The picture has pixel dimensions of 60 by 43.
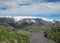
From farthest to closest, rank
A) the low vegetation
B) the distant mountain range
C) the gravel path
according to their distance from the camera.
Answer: the gravel path < the distant mountain range < the low vegetation

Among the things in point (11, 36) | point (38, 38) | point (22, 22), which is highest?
point (22, 22)

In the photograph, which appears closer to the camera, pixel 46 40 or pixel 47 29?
pixel 47 29

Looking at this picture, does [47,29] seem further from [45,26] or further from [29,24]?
[29,24]

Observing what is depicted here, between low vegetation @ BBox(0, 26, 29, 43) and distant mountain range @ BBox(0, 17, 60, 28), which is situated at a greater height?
distant mountain range @ BBox(0, 17, 60, 28)

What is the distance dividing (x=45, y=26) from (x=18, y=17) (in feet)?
5.86

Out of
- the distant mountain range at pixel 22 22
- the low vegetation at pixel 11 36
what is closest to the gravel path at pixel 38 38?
the low vegetation at pixel 11 36

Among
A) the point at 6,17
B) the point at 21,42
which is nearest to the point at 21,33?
the point at 21,42

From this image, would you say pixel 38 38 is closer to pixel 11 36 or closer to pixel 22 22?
pixel 22 22

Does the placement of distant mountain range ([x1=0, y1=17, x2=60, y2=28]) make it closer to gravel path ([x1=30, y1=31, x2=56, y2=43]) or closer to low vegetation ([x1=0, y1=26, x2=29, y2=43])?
low vegetation ([x1=0, y1=26, x2=29, y2=43])

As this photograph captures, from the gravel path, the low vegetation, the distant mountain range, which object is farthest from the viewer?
the gravel path

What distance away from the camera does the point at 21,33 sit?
10430mm

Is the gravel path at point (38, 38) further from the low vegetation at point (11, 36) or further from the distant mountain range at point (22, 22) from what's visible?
the distant mountain range at point (22, 22)

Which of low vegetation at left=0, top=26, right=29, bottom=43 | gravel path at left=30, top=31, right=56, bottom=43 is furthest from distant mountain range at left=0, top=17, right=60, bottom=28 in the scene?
gravel path at left=30, top=31, right=56, bottom=43

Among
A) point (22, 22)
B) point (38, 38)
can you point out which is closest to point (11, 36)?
point (22, 22)
